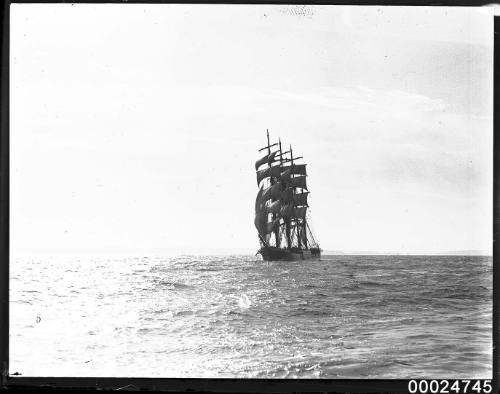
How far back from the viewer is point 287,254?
273 centimetres

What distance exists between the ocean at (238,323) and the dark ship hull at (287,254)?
6 centimetres

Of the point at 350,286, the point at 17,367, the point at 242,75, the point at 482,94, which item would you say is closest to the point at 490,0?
the point at 482,94

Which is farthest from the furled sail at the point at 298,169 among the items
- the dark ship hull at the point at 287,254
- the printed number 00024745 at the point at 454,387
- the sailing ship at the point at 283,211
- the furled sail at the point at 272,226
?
the printed number 00024745 at the point at 454,387

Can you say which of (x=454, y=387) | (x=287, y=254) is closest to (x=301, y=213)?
(x=287, y=254)

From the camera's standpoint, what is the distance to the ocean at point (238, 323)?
8.54 feet

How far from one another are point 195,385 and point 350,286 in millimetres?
791

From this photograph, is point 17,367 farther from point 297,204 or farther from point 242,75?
point 242,75

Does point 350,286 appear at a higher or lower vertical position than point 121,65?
lower

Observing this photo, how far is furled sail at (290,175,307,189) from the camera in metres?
2.75

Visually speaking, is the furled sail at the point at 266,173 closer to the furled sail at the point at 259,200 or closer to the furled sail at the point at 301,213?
the furled sail at the point at 259,200

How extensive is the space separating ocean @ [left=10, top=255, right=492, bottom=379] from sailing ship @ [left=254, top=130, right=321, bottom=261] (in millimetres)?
121

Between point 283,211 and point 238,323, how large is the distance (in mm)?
515

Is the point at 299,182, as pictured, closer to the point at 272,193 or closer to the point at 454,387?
the point at 272,193

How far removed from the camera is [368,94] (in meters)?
2.69
